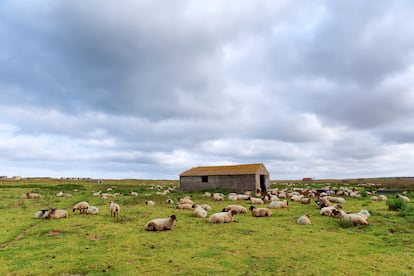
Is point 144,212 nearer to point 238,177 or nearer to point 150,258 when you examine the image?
point 150,258

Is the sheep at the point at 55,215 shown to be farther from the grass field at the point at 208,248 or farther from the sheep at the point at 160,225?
the sheep at the point at 160,225

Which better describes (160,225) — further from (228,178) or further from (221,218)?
(228,178)

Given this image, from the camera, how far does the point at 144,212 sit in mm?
24234

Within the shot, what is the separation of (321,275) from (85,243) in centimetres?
1088

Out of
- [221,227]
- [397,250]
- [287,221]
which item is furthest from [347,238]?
[221,227]

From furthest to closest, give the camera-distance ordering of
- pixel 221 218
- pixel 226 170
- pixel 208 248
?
pixel 226 170 → pixel 221 218 → pixel 208 248

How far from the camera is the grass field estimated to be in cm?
1015

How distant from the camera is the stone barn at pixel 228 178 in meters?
47.7

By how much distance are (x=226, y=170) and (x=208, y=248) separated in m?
40.0

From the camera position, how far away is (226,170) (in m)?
52.4

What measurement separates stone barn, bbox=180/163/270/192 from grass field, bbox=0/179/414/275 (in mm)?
28068

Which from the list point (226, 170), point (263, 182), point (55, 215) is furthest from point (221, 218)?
point (263, 182)

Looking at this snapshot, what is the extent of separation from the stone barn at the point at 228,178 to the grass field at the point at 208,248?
92.1ft

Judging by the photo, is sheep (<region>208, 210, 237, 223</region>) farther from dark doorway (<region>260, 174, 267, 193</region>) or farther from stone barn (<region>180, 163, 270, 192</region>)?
dark doorway (<region>260, 174, 267, 193</region>)
